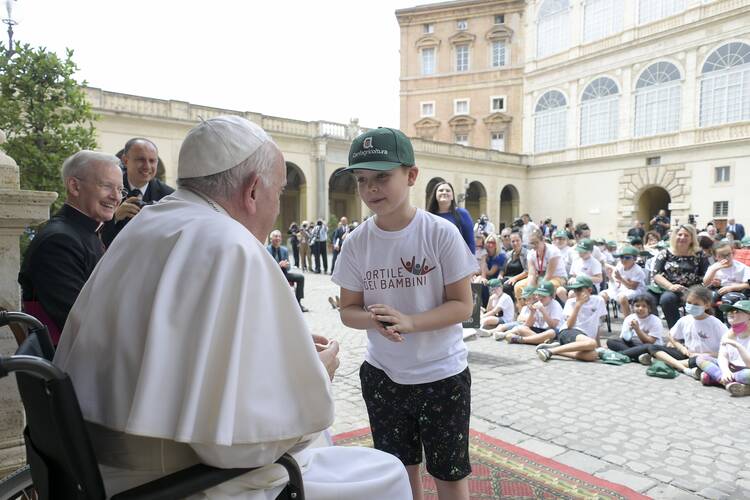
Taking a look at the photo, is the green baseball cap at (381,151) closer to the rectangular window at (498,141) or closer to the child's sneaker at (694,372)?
the child's sneaker at (694,372)

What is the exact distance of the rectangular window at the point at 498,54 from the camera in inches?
1599

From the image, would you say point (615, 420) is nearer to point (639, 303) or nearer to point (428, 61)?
point (639, 303)

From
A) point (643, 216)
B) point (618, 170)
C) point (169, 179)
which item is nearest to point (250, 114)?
point (169, 179)

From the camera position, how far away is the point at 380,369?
2.45 metres

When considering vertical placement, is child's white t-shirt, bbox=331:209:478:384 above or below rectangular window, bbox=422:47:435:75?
below

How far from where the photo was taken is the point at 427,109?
4344 centimetres

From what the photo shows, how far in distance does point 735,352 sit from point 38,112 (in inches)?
356

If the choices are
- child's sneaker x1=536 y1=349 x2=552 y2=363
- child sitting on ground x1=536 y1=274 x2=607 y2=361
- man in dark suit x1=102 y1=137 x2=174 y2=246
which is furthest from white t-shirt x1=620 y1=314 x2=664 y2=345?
man in dark suit x1=102 y1=137 x2=174 y2=246

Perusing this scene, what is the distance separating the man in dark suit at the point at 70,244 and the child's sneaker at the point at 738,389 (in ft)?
19.9

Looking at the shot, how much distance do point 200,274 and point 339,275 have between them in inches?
49.5

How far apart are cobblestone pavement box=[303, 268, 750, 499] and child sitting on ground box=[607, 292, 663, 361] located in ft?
1.47

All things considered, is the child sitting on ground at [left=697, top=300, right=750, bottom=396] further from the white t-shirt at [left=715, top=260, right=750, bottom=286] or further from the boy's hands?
the boy's hands

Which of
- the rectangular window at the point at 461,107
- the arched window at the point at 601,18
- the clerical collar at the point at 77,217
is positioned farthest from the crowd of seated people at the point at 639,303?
the rectangular window at the point at 461,107

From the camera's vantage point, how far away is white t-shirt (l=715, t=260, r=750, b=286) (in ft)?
25.7
